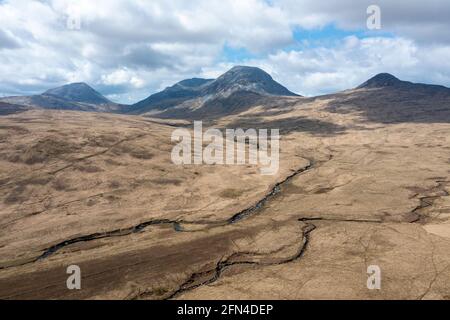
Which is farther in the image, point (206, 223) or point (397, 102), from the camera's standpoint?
point (397, 102)

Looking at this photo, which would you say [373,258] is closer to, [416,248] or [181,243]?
[416,248]

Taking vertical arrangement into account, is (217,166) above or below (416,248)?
above

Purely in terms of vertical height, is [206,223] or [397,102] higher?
[397,102]

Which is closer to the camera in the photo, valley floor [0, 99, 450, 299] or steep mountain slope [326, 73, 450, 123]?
valley floor [0, 99, 450, 299]

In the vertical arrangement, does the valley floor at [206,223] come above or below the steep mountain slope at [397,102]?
below

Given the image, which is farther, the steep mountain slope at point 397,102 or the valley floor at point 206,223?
the steep mountain slope at point 397,102

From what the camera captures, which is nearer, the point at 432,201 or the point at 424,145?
the point at 432,201

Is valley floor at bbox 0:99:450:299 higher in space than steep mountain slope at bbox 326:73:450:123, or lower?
lower
